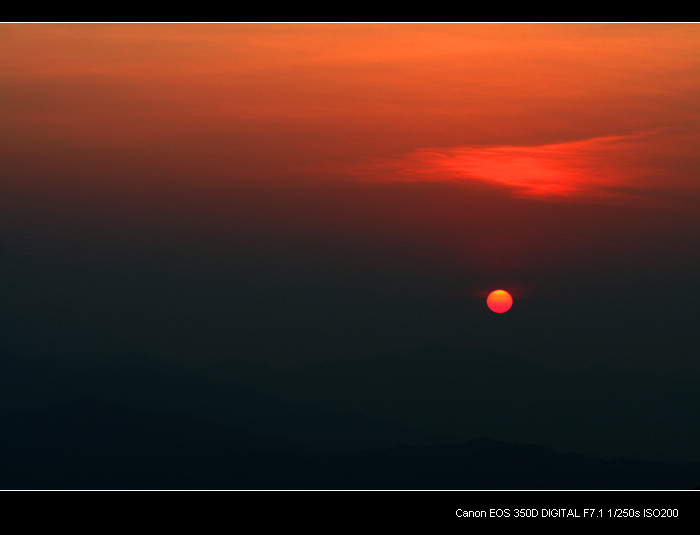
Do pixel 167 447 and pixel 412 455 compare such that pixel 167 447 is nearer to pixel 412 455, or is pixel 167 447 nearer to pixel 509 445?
pixel 412 455
